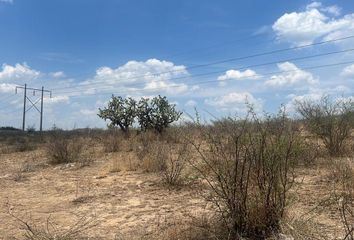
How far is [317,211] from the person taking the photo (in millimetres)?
7652

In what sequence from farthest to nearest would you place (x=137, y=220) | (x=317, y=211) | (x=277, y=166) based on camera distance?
(x=137, y=220) → (x=317, y=211) → (x=277, y=166)

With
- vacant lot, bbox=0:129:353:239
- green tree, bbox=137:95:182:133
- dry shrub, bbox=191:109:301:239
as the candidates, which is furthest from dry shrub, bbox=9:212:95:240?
green tree, bbox=137:95:182:133

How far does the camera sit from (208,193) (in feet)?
29.9

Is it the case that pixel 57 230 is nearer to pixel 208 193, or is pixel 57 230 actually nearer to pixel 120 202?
pixel 120 202

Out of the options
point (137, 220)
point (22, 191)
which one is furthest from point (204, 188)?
point (22, 191)

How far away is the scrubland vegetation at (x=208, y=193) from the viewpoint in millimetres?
6668

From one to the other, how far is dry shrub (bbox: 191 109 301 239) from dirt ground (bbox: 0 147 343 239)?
A: 385 millimetres

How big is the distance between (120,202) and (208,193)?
1.96 meters

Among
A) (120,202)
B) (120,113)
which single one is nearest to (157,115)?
(120,113)

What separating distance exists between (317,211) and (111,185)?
5942mm

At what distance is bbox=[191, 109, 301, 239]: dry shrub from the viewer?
21.8 feet

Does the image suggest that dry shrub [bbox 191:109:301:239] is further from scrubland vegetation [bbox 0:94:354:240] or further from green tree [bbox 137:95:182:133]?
green tree [bbox 137:95:182:133]

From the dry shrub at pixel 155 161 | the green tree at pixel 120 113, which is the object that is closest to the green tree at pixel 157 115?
the green tree at pixel 120 113

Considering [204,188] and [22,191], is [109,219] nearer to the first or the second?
[204,188]
